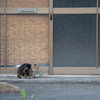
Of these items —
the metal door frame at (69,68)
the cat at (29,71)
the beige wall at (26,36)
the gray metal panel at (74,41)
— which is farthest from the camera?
the beige wall at (26,36)

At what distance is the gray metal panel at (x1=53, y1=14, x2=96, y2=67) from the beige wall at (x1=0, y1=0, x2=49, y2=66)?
63 centimetres

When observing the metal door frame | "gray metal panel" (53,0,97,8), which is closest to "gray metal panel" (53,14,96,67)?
the metal door frame

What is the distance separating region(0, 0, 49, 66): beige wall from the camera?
11.4 meters

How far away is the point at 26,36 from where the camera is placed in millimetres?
11406

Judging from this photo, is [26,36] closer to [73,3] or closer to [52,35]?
[52,35]

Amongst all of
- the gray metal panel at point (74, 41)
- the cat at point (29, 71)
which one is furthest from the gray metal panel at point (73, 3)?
the cat at point (29, 71)

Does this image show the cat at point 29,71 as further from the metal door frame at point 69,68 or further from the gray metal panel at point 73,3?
the gray metal panel at point 73,3

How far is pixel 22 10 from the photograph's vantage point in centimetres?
1123

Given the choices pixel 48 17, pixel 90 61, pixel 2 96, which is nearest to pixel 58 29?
pixel 48 17

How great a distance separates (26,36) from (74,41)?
2.71 m

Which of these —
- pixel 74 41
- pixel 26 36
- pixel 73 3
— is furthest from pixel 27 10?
pixel 74 41

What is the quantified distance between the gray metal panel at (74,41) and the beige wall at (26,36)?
0.63 m

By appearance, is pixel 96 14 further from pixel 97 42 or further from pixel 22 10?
pixel 22 10

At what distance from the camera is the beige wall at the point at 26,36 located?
11375 millimetres
